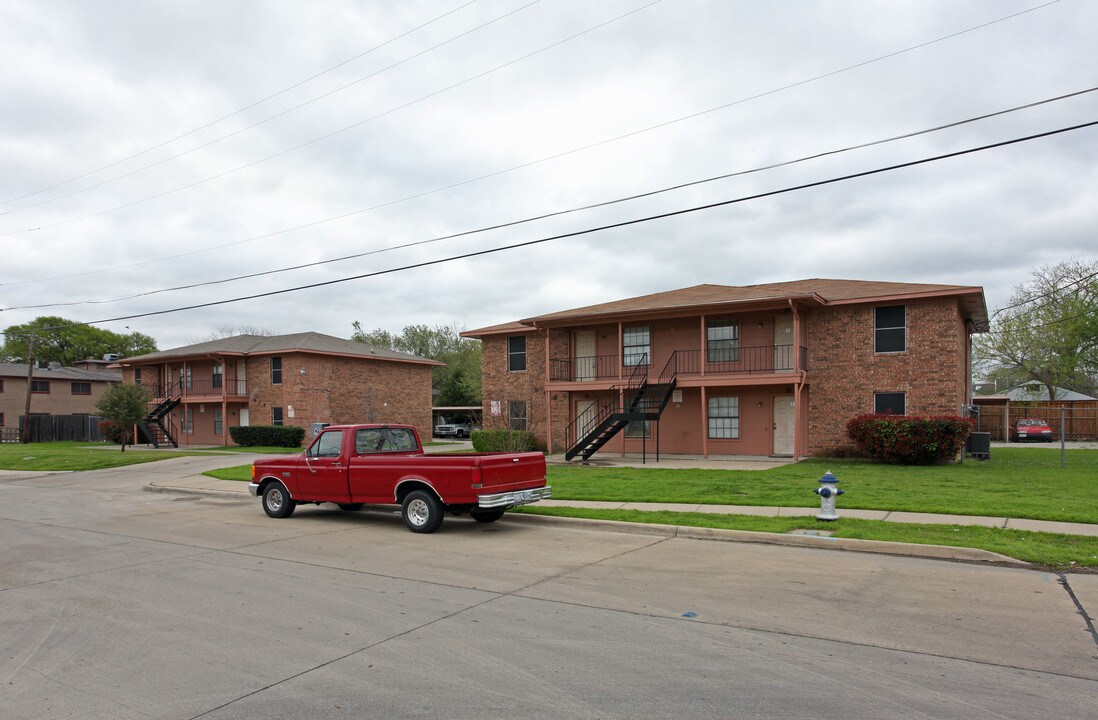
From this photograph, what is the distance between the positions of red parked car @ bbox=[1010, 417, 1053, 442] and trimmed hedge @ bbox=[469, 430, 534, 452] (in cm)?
2629

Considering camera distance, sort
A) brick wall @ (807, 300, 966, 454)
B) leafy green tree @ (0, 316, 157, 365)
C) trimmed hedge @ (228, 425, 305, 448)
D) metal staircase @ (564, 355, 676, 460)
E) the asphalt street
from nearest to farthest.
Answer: the asphalt street
brick wall @ (807, 300, 966, 454)
metal staircase @ (564, 355, 676, 460)
trimmed hedge @ (228, 425, 305, 448)
leafy green tree @ (0, 316, 157, 365)

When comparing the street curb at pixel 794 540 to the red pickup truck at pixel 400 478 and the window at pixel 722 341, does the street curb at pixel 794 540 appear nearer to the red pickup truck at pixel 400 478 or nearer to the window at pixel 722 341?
the red pickup truck at pixel 400 478

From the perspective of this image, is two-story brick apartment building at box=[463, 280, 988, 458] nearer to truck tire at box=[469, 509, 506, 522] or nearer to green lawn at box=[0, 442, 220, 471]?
truck tire at box=[469, 509, 506, 522]

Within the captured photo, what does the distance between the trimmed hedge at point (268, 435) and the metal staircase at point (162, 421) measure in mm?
5364

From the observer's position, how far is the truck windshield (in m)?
12.7

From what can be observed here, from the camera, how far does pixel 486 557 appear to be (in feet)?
31.3

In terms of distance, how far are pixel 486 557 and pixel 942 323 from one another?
18.2 meters

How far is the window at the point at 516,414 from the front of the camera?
2939 centimetres

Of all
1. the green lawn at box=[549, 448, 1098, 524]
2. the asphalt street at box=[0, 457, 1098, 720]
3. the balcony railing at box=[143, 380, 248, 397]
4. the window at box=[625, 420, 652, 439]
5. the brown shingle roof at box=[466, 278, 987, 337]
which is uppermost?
the brown shingle roof at box=[466, 278, 987, 337]

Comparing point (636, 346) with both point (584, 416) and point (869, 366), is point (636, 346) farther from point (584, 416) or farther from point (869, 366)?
point (869, 366)

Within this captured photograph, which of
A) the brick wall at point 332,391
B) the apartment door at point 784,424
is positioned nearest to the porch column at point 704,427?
the apartment door at point 784,424

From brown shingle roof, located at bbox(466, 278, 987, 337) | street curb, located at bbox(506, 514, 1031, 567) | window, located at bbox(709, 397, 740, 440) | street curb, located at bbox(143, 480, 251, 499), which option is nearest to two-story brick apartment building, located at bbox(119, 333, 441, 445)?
brown shingle roof, located at bbox(466, 278, 987, 337)

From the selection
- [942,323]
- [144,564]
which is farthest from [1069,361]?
[144,564]

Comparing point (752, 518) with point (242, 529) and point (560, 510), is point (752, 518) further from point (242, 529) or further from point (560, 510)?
point (242, 529)
